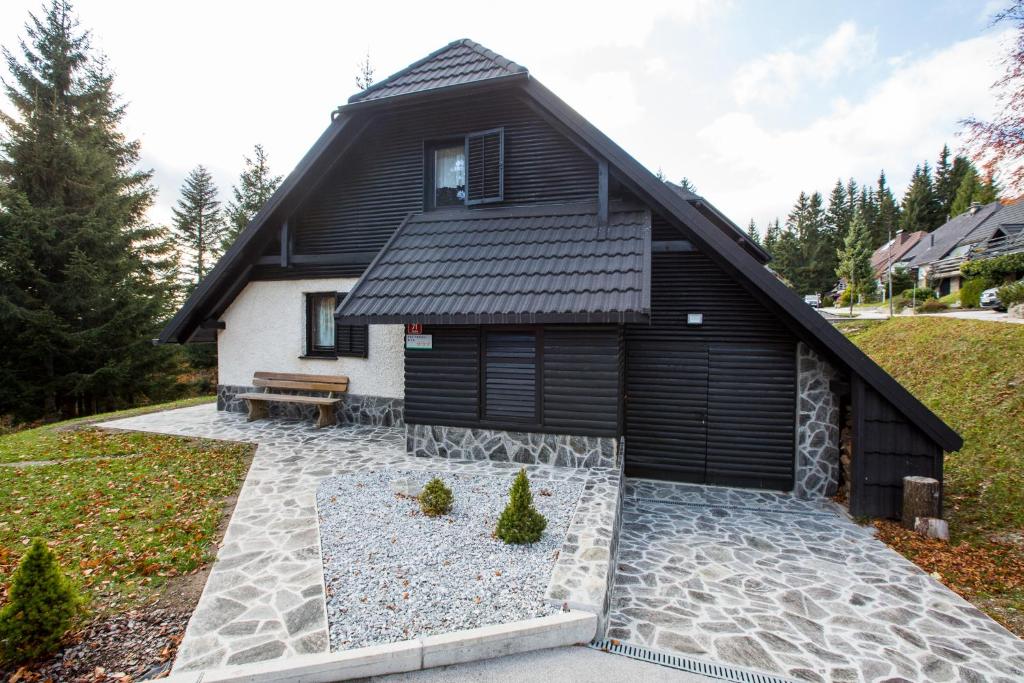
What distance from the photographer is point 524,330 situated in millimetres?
7281

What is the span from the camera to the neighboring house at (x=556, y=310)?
22.1 ft

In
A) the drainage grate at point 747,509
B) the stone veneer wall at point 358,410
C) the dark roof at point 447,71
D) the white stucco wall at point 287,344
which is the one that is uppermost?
the dark roof at point 447,71

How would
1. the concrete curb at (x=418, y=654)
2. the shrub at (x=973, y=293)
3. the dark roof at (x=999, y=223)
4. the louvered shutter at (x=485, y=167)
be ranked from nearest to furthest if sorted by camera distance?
the concrete curb at (x=418, y=654) → the louvered shutter at (x=485, y=167) → the shrub at (x=973, y=293) → the dark roof at (x=999, y=223)

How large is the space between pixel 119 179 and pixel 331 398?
49.7 ft

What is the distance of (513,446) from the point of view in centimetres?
736

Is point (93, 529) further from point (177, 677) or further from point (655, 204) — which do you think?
point (655, 204)

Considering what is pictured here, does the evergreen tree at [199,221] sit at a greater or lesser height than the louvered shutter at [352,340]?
greater

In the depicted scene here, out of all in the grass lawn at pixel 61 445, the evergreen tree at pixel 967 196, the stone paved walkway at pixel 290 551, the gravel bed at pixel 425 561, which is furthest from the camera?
the evergreen tree at pixel 967 196

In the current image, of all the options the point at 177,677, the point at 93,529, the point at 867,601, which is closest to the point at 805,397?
the point at 867,601

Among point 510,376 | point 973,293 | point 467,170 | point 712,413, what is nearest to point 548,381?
point 510,376

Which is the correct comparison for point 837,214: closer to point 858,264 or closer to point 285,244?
point 858,264

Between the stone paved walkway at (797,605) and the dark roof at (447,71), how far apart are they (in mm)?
7658

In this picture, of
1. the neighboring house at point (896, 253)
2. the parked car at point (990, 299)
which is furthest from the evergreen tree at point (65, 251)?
the neighboring house at point (896, 253)

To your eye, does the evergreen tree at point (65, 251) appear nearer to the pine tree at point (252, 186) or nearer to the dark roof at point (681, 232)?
the dark roof at point (681, 232)
